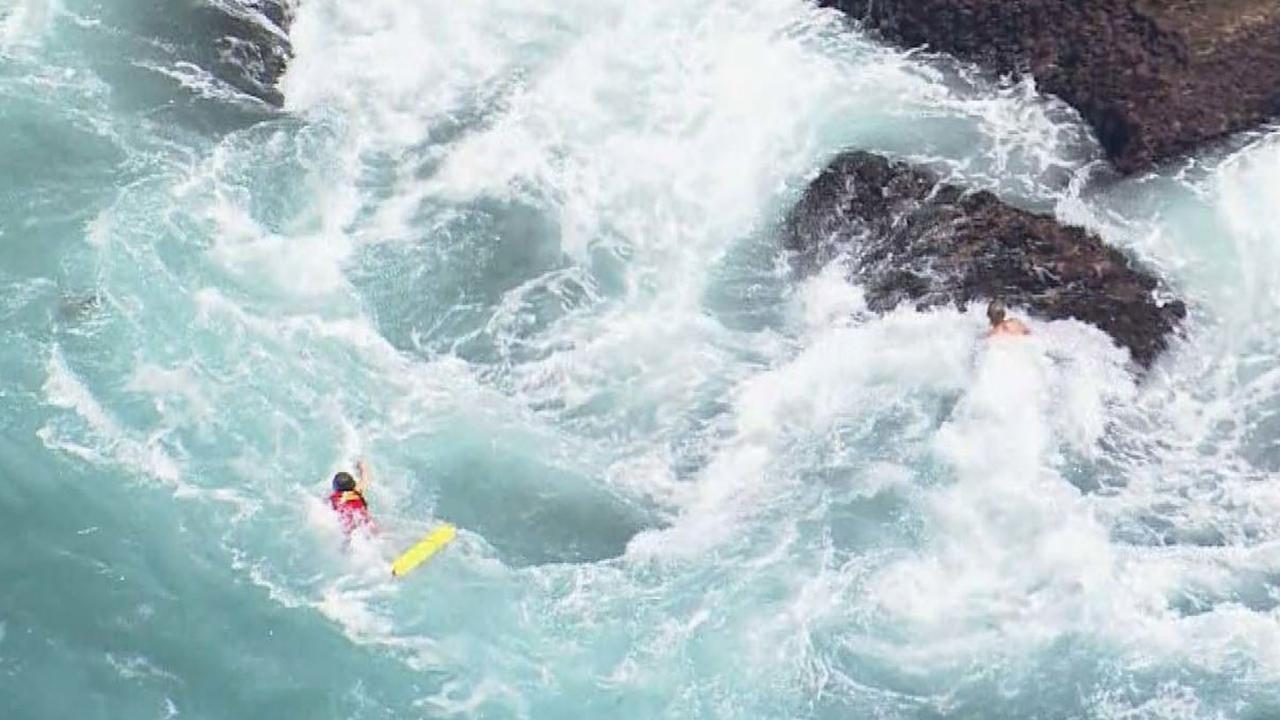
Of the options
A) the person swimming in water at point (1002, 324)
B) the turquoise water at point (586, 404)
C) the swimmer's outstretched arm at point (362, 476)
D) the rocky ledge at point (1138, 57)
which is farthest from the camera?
the rocky ledge at point (1138, 57)

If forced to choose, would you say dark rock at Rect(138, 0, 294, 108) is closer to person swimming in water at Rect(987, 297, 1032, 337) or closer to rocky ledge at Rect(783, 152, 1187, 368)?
rocky ledge at Rect(783, 152, 1187, 368)

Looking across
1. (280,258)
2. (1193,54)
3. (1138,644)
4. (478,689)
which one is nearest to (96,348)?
(280,258)

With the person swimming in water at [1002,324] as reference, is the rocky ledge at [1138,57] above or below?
above

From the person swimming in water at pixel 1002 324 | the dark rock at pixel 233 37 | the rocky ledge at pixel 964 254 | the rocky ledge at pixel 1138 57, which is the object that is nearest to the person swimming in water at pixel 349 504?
the rocky ledge at pixel 964 254

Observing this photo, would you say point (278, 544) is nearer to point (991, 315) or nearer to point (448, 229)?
point (448, 229)

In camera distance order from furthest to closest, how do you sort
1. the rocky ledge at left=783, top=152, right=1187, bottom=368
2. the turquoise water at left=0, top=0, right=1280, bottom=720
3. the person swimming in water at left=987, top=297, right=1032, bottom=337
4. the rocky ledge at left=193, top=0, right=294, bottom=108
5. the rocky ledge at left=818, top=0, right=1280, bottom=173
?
1. the rocky ledge at left=193, top=0, right=294, bottom=108
2. the rocky ledge at left=818, top=0, right=1280, bottom=173
3. the rocky ledge at left=783, top=152, right=1187, bottom=368
4. the person swimming in water at left=987, top=297, right=1032, bottom=337
5. the turquoise water at left=0, top=0, right=1280, bottom=720

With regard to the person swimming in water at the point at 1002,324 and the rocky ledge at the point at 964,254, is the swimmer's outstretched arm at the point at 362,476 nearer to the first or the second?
the rocky ledge at the point at 964,254

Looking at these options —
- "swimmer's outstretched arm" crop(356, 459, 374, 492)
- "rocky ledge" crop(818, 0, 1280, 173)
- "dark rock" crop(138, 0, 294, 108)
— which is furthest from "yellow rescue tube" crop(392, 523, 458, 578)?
"rocky ledge" crop(818, 0, 1280, 173)
